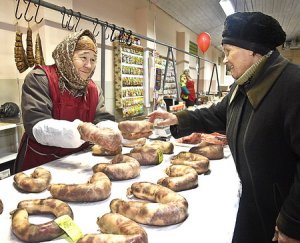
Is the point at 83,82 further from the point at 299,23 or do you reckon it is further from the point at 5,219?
the point at 299,23

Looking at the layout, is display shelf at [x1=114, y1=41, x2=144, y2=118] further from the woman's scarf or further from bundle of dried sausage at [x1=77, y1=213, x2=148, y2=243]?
bundle of dried sausage at [x1=77, y1=213, x2=148, y2=243]

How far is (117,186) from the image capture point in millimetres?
1305

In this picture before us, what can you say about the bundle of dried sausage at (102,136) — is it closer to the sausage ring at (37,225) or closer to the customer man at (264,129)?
the sausage ring at (37,225)

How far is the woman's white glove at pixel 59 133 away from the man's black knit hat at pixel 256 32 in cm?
94

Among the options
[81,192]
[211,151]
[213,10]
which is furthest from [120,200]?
[213,10]

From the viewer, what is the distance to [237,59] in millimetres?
1488

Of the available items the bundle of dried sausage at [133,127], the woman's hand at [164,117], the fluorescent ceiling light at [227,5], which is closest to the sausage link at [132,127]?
the bundle of dried sausage at [133,127]

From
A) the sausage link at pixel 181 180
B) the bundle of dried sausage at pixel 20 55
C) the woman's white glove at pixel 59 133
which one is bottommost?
the sausage link at pixel 181 180

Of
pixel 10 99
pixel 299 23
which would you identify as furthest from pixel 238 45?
pixel 299 23

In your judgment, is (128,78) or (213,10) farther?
(213,10)

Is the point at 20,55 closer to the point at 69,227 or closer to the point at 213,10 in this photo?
the point at 69,227

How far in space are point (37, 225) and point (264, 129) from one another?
1.01 metres

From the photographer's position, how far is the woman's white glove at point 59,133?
1.51 metres

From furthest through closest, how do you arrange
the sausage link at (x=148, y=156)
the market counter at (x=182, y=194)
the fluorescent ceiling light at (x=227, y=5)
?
the fluorescent ceiling light at (x=227, y=5)
the sausage link at (x=148, y=156)
the market counter at (x=182, y=194)
